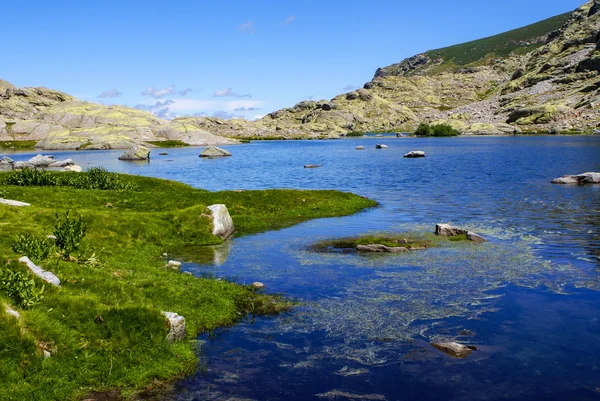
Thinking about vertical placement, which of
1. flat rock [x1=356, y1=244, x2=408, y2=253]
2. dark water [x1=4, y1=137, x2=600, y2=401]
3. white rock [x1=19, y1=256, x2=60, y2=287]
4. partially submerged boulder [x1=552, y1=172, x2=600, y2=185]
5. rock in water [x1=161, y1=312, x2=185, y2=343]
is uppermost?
white rock [x1=19, y1=256, x2=60, y2=287]

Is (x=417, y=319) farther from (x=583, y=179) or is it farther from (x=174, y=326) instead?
(x=583, y=179)

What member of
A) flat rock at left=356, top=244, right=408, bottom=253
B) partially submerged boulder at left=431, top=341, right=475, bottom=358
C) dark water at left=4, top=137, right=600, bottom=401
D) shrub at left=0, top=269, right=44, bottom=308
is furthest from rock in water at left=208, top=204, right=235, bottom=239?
partially submerged boulder at left=431, top=341, right=475, bottom=358

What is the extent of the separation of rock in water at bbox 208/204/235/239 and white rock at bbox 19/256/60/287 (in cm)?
1738

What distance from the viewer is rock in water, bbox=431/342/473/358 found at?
16.3 metres

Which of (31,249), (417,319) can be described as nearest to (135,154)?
(31,249)

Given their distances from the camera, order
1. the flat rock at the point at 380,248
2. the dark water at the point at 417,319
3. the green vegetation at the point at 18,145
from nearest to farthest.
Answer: the dark water at the point at 417,319 < the flat rock at the point at 380,248 < the green vegetation at the point at 18,145

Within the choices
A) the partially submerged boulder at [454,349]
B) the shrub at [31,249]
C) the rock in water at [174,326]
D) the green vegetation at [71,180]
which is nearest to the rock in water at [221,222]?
the shrub at [31,249]

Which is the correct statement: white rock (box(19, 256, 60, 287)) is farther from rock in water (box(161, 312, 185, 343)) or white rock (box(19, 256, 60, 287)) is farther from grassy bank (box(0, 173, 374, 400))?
rock in water (box(161, 312, 185, 343))

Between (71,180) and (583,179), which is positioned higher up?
(71,180)

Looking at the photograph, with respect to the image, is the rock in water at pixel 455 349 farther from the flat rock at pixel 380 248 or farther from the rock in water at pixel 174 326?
the flat rock at pixel 380 248

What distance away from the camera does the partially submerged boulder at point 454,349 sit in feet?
53.4

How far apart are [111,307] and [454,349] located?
11.8 meters

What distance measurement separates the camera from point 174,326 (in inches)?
664

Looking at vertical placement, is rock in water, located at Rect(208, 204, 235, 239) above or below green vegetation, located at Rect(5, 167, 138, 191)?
below
